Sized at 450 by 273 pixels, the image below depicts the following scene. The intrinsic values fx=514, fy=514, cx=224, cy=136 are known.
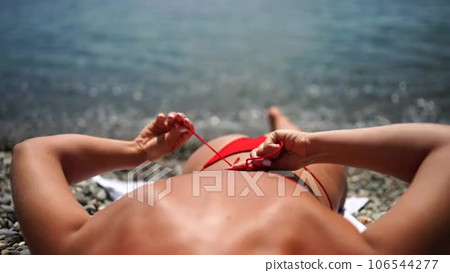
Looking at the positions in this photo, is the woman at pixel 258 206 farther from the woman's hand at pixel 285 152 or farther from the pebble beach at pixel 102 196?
the pebble beach at pixel 102 196

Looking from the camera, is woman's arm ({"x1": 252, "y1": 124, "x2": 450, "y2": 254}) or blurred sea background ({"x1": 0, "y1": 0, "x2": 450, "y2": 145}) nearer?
woman's arm ({"x1": 252, "y1": 124, "x2": 450, "y2": 254})

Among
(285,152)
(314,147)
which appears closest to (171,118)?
(285,152)

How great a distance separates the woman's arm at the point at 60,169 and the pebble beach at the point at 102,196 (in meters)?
0.49

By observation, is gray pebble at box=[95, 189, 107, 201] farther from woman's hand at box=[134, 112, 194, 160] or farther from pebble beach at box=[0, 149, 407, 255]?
woman's hand at box=[134, 112, 194, 160]

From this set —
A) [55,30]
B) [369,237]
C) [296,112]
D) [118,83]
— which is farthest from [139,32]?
[369,237]

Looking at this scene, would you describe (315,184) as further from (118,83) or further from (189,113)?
(118,83)

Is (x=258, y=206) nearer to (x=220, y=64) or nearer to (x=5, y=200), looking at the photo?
(x=5, y=200)

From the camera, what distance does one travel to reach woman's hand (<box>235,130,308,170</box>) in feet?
6.18

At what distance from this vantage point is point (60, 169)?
1.77m

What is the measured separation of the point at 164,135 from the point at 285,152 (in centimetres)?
69

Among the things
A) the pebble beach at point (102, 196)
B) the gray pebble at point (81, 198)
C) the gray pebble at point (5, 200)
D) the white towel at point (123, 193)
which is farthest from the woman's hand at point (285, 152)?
the gray pebble at point (5, 200)

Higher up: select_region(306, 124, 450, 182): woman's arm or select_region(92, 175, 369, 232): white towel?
select_region(306, 124, 450, 182): woman's arm

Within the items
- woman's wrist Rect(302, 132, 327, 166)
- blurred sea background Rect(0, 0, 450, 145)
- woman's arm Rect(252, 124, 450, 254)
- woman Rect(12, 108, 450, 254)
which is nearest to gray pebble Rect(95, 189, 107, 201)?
woman Rect(12, 108, 450, 254)

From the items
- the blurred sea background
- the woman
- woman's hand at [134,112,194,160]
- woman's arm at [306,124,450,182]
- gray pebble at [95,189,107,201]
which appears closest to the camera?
the woman
